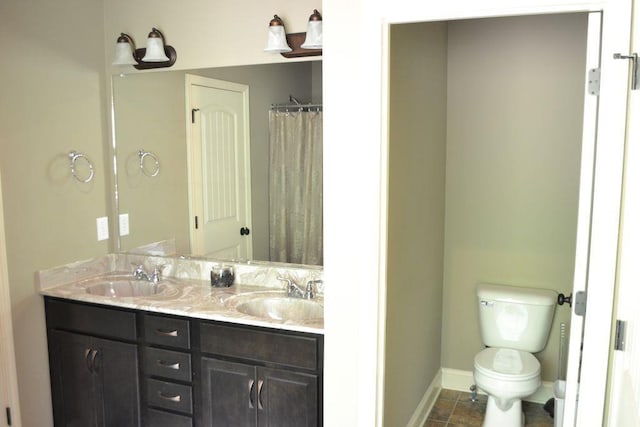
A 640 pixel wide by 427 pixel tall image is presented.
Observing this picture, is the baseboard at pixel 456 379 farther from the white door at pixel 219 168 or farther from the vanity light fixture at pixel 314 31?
the vanity light fixture at pixel 314 31

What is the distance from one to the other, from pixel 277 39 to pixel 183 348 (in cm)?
153

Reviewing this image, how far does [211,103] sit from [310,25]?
2.50 ft

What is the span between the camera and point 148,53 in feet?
9.72

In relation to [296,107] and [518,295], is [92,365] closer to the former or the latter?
[296,107]

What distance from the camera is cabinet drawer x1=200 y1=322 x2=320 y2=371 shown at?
2.33 metres

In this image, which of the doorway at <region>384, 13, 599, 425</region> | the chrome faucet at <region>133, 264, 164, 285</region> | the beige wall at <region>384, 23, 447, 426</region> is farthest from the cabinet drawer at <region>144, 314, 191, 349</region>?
the doorway at <region>384, 13, 599, 425</region>

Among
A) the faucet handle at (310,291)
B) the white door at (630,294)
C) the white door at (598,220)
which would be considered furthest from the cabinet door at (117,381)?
Answer: the white door at (630,294)

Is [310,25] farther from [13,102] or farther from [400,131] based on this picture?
[13,102]

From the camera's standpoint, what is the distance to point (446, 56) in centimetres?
349

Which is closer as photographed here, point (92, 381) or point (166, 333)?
point (166, 333)

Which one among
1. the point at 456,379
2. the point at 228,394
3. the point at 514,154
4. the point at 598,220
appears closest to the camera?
the point at 598,220

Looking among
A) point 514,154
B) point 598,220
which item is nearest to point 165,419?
point 598,220

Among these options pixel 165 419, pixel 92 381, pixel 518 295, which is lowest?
pixel 165 419

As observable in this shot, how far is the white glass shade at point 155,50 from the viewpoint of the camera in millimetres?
2951
